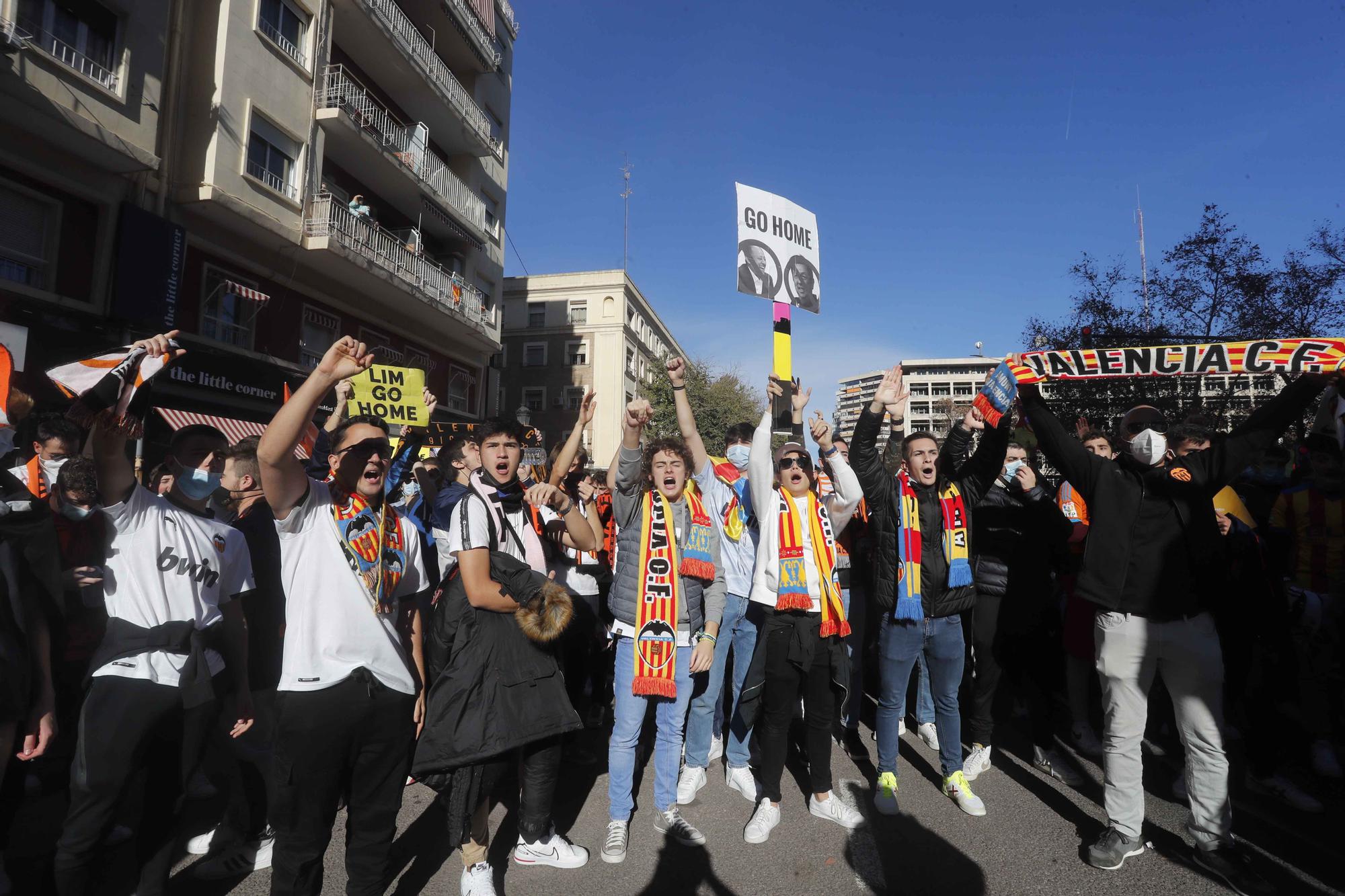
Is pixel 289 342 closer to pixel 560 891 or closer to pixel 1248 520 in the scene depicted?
pixel 560 891

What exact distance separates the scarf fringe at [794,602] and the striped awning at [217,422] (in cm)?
957

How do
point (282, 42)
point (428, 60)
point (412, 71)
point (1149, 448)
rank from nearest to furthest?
point (1149, 448) < point (282, 42) < point (412, 71) < point (428, 60)

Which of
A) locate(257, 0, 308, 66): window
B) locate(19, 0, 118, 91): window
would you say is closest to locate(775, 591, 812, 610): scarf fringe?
locate(19, 0, 118, 91): window

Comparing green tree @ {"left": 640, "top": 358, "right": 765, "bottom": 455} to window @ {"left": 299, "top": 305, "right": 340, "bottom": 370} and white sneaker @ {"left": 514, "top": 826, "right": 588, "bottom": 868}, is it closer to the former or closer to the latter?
window @ {"left": 299, "top": 305, "right": 340, "bottom": 370}

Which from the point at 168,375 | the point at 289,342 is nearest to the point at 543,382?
the point at 289,342

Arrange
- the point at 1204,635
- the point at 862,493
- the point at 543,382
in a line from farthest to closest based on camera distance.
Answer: the point at 543,382 → the point at 862,493 → the point at 1204,635

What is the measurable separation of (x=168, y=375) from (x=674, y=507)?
35.6 ft

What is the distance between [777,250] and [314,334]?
42.1 ft

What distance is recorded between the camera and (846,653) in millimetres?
4008

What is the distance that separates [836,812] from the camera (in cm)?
381

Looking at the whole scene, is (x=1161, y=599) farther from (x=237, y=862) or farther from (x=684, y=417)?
(x=237, y=862)

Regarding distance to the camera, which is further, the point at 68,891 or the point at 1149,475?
the point at 1149,475

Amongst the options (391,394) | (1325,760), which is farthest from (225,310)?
(1325,760)

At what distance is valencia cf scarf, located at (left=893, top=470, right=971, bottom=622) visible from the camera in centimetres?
400
